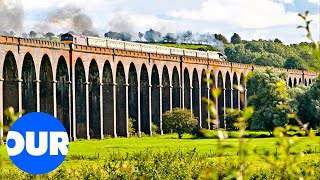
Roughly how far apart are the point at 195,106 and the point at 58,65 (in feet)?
95.2

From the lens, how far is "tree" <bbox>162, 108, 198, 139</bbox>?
7244 cm

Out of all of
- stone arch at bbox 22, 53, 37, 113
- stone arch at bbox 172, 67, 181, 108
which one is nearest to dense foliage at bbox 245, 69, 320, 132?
stone arch at bbox 172, 67, 181, 108

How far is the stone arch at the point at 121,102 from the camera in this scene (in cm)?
7294

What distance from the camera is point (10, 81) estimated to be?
2280 inches

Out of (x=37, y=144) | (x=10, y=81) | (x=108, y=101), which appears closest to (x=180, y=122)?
(x=108, y=101)

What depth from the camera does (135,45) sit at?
91.3m

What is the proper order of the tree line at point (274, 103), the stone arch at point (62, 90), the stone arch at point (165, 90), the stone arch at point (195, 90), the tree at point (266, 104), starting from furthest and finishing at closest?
the stone arch at point (195, 90), the stone arch at point (165, 90), the tree line at point (274, 103), the tree at point (266, 104), the stone arch at point (62, 90)

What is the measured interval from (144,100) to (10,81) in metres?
24.0

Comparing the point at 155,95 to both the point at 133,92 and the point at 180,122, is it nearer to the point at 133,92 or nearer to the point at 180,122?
the point at 133,92

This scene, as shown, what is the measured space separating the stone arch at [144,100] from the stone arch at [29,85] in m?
19.5

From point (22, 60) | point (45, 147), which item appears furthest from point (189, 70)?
point (45, 147)

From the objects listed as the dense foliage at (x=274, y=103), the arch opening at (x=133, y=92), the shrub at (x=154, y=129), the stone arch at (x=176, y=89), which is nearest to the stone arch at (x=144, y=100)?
the shrub at (x=154, y=129)

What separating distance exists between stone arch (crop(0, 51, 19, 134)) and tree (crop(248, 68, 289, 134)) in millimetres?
20245

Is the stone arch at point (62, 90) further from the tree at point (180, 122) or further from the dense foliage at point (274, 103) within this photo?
the dense foliage at point (274, 103)
